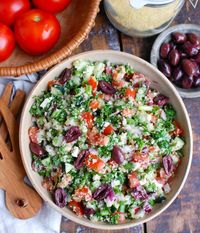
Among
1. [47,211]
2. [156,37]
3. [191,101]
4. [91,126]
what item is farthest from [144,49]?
[47,211]

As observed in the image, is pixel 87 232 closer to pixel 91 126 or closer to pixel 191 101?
pixel 91 126

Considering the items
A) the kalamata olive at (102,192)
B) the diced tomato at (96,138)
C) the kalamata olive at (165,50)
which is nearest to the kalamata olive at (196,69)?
the kalamata olive at (165,50)

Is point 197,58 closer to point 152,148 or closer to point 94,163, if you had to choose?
point 152,148

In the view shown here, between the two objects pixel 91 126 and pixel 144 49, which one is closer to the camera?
pixel 91 126

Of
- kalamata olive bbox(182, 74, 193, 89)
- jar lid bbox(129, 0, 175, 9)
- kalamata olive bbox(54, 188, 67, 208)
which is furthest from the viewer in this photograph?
kalamata olive bbox(182, 74, 193, 89)

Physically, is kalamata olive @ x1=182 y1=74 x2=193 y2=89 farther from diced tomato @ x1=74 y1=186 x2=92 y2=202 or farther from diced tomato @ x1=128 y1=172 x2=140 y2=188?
diced tomato @ x1=74 y1=186 x2=92 y2=202

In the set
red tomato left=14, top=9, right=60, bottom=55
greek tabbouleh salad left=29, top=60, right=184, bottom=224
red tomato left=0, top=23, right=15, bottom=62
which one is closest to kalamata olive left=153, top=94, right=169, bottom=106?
greek tabbouleh salad left=29, top=60, right=184, bottom=224

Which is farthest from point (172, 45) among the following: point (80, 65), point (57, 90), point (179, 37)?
point (57, 90)
